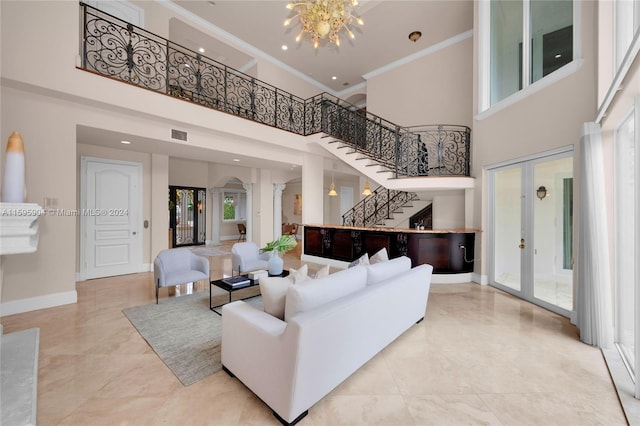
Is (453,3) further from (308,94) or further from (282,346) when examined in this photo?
(282,346)

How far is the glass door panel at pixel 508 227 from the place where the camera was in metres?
4.82

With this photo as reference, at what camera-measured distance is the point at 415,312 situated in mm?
3414

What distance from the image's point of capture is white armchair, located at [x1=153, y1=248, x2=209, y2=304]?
14.0 ft

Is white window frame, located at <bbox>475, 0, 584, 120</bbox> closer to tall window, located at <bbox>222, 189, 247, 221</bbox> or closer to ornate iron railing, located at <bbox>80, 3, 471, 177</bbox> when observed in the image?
ornate iron railing, located at <bbox>80, 3, 471, 177</bbox>

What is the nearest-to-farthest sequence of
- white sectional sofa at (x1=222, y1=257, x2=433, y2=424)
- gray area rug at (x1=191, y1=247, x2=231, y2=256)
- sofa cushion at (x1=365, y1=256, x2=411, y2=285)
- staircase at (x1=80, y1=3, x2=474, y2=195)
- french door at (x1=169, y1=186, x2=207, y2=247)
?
white sectional sofa at (x1=222, y1=257, x2=433, y2=424) → sofa cushion at (x1=365, y1=256, x2=411, y2=285) → staircase at (x1=80, y1=3, x2=474, y2=195) → gray area rug at (x1=191, y1=247, x2=231, y2=256) → french door at (x1=169, y1=186, x2=207, y2=247)

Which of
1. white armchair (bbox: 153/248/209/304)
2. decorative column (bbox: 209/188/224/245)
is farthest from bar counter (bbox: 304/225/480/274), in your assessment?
decorative column (bbox: 209/188/224/245)

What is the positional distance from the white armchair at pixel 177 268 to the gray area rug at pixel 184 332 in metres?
0.34

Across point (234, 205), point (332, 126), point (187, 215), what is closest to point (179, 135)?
point (332, 126)

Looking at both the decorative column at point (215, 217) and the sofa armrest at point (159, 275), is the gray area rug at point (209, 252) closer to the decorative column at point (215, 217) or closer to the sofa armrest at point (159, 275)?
the decorative column at point (215, 217)

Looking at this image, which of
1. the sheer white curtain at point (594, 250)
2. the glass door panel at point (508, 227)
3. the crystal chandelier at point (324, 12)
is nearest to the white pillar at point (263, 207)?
the crystal chandelier at point (324, 12)

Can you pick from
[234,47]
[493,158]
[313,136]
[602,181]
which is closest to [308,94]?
[234,47]

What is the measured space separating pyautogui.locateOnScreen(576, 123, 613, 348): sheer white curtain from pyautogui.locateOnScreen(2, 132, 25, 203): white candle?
579 centimetres

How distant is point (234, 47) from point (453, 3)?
19.5 ft

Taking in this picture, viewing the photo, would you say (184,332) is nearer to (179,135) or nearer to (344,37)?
(179,135)
